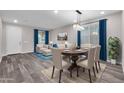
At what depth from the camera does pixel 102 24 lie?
427 cm

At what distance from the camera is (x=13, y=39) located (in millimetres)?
5910

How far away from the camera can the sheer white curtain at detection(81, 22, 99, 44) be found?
4.64m

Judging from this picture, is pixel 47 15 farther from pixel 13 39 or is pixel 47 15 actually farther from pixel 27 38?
pixel 27 38

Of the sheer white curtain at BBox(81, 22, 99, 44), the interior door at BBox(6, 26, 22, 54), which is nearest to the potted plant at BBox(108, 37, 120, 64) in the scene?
the sheer white curtain at BBox(81, 22, 99, 44)

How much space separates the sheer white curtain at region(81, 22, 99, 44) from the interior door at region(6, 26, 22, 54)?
4.62m

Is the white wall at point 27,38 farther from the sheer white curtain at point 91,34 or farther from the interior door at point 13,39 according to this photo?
the sheer white curtain at point 91,34

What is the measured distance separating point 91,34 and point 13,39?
5.28 m

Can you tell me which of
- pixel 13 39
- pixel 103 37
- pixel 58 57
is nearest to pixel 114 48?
pixel 103 37

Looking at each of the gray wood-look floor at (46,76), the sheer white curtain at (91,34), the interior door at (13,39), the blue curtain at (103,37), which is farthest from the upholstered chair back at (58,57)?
the interior door at (13,39)

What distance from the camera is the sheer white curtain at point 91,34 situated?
4.64m

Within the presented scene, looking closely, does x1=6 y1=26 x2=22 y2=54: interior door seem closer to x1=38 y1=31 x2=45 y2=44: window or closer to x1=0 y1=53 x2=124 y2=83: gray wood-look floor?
x1=38 y1=31 x2=45 y2=44: window

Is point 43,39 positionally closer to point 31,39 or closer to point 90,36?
point 31,39
